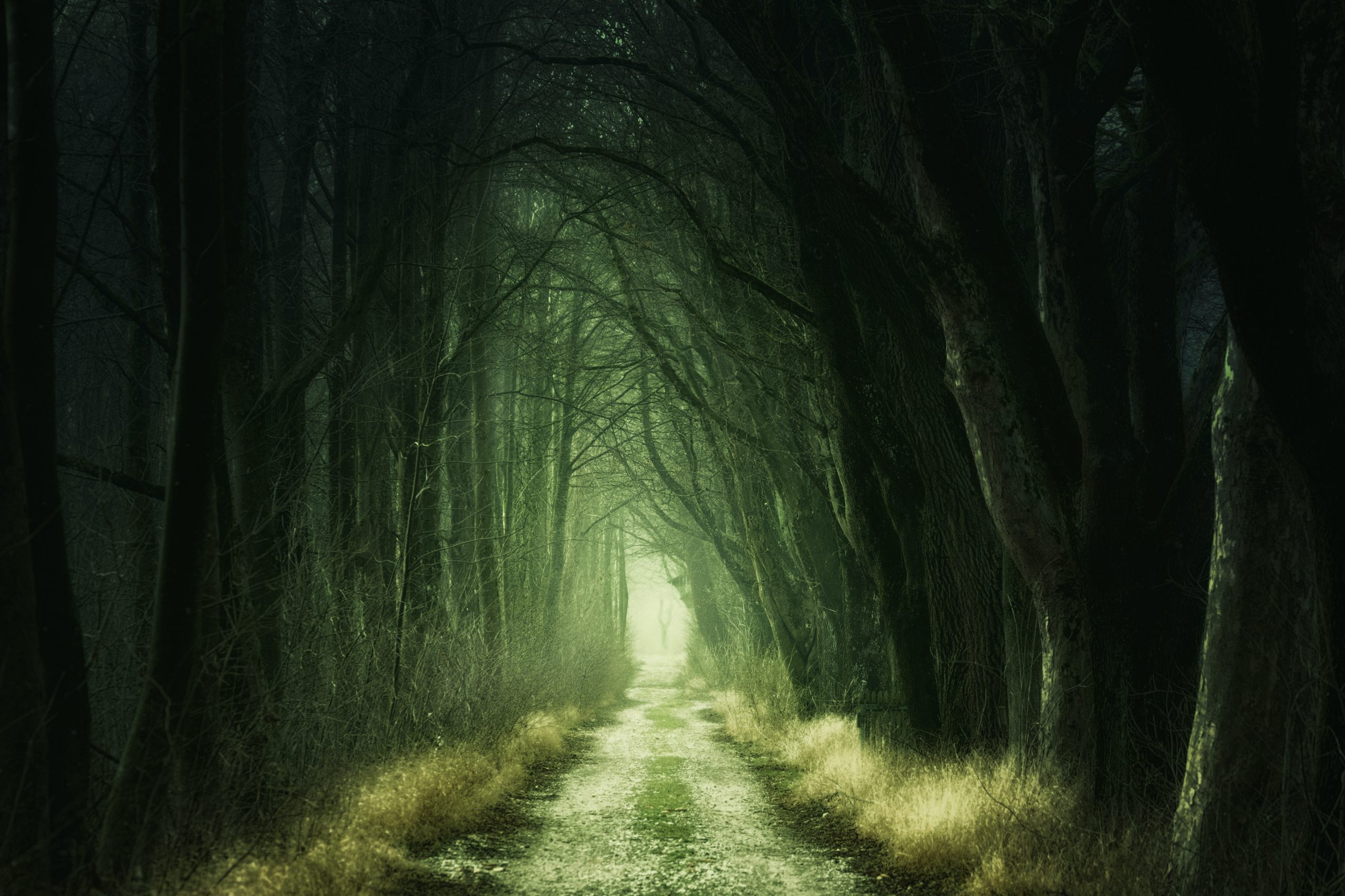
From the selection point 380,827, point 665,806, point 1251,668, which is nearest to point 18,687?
point 380,827

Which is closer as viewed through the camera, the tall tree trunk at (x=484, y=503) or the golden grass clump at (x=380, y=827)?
the golden grass clump at (x=380, y=827)

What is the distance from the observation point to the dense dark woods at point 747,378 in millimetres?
3613

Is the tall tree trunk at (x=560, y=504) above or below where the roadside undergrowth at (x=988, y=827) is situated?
above

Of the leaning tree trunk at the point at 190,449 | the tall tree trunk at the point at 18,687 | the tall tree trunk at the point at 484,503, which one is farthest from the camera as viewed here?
the tall tree trunk at the point at 484,503

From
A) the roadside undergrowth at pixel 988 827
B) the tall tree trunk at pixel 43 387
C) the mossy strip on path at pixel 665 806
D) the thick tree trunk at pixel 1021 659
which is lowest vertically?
the mossy strip on path at pixel 665 806

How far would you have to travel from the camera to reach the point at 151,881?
3758 millimetres

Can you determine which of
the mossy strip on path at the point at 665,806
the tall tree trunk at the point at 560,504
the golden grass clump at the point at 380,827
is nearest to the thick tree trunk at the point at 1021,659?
the mossy strip on path at the point at 665,806

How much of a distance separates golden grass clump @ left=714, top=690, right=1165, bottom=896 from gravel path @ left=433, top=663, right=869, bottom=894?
1.72 feet

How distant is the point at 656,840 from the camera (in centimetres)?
671

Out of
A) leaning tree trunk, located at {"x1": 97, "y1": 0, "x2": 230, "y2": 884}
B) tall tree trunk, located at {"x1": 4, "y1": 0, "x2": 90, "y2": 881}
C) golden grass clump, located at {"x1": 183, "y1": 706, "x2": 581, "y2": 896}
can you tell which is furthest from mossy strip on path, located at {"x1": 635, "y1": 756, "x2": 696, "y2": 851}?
tall tree trunk, located at {"x1": 4, "y1": 0, "x2": 90, "y2": 881}

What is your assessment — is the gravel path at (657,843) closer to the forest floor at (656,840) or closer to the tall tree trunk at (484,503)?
the forest floor at (656,840)

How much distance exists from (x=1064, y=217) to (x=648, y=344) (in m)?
7.27

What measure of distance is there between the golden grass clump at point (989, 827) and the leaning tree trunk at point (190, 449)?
13.3 ft

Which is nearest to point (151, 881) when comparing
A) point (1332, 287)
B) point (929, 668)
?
point (1332, 287)
